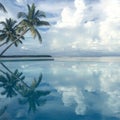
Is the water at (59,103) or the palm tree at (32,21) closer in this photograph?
the water at (59,103)

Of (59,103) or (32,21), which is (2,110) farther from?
(32,21)

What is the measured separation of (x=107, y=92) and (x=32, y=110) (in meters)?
4.75

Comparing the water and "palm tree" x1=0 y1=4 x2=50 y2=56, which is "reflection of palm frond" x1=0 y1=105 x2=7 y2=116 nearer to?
the water

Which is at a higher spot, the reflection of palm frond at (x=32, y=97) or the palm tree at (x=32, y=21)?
the palm tree at (x=32, y=21)

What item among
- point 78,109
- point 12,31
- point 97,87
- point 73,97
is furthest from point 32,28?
point 78,109

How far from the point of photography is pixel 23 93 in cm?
1187

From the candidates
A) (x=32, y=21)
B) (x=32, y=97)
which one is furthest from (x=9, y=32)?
(x=32, y=97)

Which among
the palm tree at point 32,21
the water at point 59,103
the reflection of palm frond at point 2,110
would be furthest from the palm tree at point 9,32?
the reflection of palm frond at point 2,110

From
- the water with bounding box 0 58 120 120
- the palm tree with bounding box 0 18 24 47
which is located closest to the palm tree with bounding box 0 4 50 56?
the palm tree with bounding box 0 18 24 47

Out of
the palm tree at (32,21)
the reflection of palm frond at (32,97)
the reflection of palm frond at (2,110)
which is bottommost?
the reflection of palm frond at (32,97)

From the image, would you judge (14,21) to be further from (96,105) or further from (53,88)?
(96,105)

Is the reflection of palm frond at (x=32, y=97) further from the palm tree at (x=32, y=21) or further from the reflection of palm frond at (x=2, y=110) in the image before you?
the palm tree at (x=32, y=21)

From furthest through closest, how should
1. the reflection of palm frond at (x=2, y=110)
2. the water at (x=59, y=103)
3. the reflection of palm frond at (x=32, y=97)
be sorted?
the reflection of palm frond at (x=32, y=97), the reflection of palm frond at (x=2, y=110), the water at (x=59, y=103)

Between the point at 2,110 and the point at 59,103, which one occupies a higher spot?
the point at 2,110
